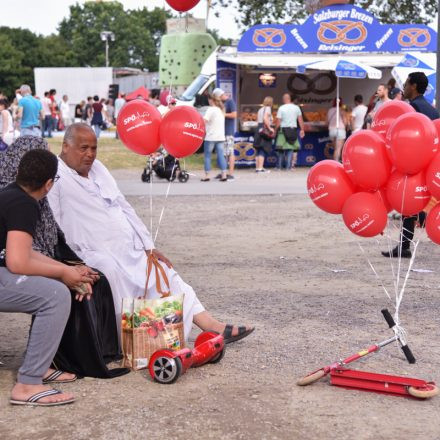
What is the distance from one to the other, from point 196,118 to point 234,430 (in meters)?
2.29

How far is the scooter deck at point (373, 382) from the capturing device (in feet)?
14.2

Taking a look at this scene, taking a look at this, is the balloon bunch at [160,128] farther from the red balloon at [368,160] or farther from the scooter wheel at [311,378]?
the scooter wheel at [311,378]

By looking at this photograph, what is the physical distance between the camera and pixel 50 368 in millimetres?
4734

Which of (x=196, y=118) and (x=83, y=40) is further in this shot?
(x=83, y=40)

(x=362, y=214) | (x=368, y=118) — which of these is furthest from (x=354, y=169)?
(x=368, y=118)

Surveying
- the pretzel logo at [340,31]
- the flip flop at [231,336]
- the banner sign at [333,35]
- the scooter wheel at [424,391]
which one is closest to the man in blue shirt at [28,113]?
the banner sign at [333,35]

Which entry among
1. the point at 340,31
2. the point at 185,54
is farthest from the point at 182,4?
the point at 185,54

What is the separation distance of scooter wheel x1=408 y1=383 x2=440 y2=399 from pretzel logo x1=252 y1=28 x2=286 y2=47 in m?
15.1

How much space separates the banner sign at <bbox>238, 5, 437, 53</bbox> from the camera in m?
18.6

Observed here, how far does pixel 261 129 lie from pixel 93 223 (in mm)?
12926

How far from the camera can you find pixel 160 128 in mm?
5469

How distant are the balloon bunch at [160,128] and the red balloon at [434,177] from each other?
1625 millimetres

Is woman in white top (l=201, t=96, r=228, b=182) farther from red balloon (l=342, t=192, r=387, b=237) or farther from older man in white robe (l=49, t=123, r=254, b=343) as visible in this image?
red balloon (l=342, t=192, r=387, b=237)

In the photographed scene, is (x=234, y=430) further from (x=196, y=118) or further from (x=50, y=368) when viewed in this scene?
(x=196, y=118)
